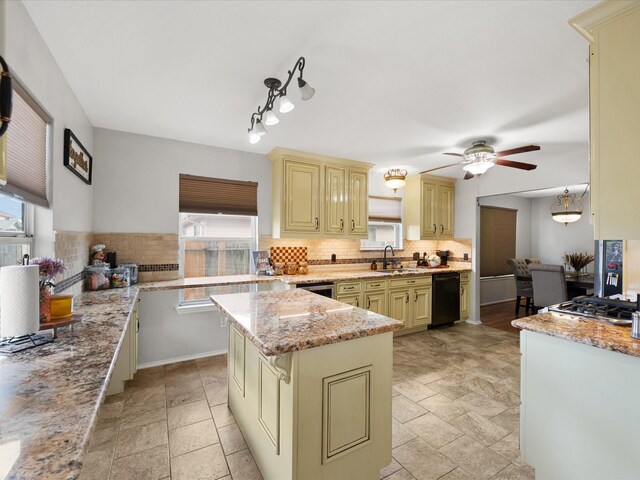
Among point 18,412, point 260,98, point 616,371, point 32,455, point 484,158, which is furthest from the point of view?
point 484,158

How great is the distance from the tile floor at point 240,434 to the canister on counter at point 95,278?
1009 millimetres

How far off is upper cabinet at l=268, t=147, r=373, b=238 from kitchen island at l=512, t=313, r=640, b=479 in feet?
8.87

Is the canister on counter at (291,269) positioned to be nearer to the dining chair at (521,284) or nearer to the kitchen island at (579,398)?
the kitchen island at (579,398)

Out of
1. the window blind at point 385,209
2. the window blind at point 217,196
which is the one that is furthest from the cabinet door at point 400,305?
the window blind at point 217,196

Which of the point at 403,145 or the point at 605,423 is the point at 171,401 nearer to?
the point at 605,423

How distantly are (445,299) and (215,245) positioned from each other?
3606mm

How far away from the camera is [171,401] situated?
8.52ft

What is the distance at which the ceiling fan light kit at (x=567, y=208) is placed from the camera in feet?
17.1

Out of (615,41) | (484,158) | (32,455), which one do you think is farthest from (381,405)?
(484,158)

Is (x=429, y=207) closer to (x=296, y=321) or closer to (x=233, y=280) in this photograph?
(x=233, y=280)

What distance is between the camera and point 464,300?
5.04 m

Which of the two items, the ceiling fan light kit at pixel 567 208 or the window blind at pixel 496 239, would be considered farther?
the window blind at pixel 496 239

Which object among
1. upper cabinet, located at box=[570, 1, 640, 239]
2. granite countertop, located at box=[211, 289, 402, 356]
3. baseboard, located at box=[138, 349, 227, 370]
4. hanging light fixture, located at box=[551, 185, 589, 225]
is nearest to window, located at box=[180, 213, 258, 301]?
baseboard, located at box=[138, 349, 227, 370]

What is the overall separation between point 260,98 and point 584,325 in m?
2.71
